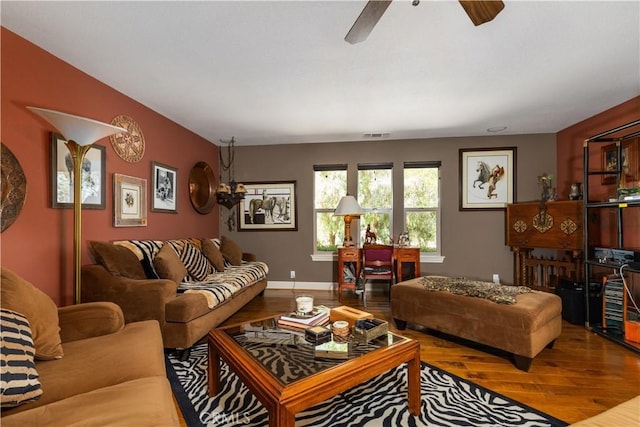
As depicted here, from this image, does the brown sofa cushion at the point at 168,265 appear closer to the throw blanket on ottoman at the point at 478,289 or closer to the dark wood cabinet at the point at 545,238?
the throw blanket on ottoman at the point at 478,289

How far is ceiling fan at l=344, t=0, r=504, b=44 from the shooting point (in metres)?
1.34

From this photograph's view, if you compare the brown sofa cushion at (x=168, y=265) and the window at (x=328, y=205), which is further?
the window at (x=328, y=205)

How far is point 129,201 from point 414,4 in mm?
3012

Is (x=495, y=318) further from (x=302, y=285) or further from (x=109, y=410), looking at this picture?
(x=302, y=285)

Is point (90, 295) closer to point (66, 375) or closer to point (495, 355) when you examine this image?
point (66, 375)

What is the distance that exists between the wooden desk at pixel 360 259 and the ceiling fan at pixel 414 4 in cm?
298

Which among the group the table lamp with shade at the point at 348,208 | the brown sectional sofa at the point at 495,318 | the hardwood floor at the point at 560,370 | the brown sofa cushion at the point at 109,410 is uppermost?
the table lamp with shade at the point at 348,208

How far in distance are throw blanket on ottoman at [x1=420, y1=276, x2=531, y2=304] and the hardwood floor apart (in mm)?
481

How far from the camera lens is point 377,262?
394cm

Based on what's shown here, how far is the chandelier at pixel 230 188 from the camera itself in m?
4.51

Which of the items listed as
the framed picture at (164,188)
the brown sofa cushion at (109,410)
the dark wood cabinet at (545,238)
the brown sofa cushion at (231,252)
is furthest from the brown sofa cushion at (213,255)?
the dark wood cabinet at (545,238)

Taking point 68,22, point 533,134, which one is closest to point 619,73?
point 533,134

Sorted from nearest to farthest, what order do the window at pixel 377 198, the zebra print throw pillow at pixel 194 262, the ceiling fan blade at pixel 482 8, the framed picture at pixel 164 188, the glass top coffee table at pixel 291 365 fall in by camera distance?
1. the glass top coffee table at pixel 291 365
2. the ceiling fan blade at pixel 482 8
3. the zebra print throw pillow at pixel 194 262
4. the framed picture at pixel 164 188
5. the window at pixel 377 198

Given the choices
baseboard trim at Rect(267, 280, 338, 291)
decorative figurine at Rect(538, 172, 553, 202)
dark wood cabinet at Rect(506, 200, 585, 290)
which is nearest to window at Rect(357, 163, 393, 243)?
baseboard trim at Rect(267, 280, 338, 291)
